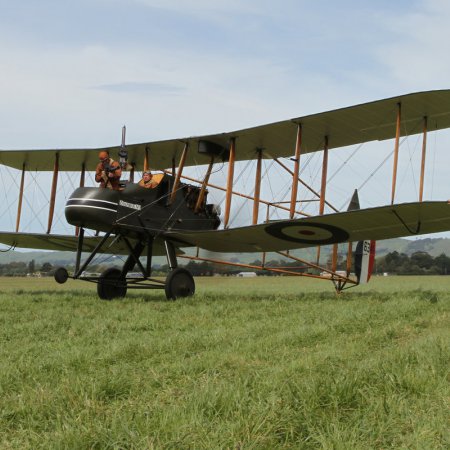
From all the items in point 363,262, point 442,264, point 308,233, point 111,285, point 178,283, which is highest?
point 442,264

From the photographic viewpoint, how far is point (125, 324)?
682cm

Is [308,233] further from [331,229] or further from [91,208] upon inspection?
[91,208]

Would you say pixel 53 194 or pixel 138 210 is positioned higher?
pixel 53 194

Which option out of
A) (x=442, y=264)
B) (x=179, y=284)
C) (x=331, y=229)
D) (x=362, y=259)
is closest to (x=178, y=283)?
(x=179, y=284)

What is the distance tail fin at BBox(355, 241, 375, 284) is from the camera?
1550cm

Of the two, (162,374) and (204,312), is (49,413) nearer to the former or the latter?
(162,374)

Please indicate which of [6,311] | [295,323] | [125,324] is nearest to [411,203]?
[295,323]

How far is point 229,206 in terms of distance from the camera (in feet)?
37.4

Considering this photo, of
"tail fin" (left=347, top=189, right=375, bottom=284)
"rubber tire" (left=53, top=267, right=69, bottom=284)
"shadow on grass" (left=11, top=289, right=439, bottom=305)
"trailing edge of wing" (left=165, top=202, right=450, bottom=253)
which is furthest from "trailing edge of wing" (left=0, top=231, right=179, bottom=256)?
"tail fin" (left=347, top=189, right=375, bottom=284)

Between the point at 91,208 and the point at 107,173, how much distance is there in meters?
0.80

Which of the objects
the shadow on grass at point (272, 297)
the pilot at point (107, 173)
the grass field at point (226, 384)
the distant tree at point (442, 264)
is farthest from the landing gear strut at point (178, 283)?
the distant tree at point (442, 264)

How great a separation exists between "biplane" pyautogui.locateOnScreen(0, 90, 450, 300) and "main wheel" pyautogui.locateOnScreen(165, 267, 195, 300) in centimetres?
2

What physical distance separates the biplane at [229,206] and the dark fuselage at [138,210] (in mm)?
21

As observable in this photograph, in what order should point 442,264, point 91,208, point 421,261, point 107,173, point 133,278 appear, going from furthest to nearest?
point 421,261 → point 442,264 → point 133,278 → point 107,173 → point 91,208
